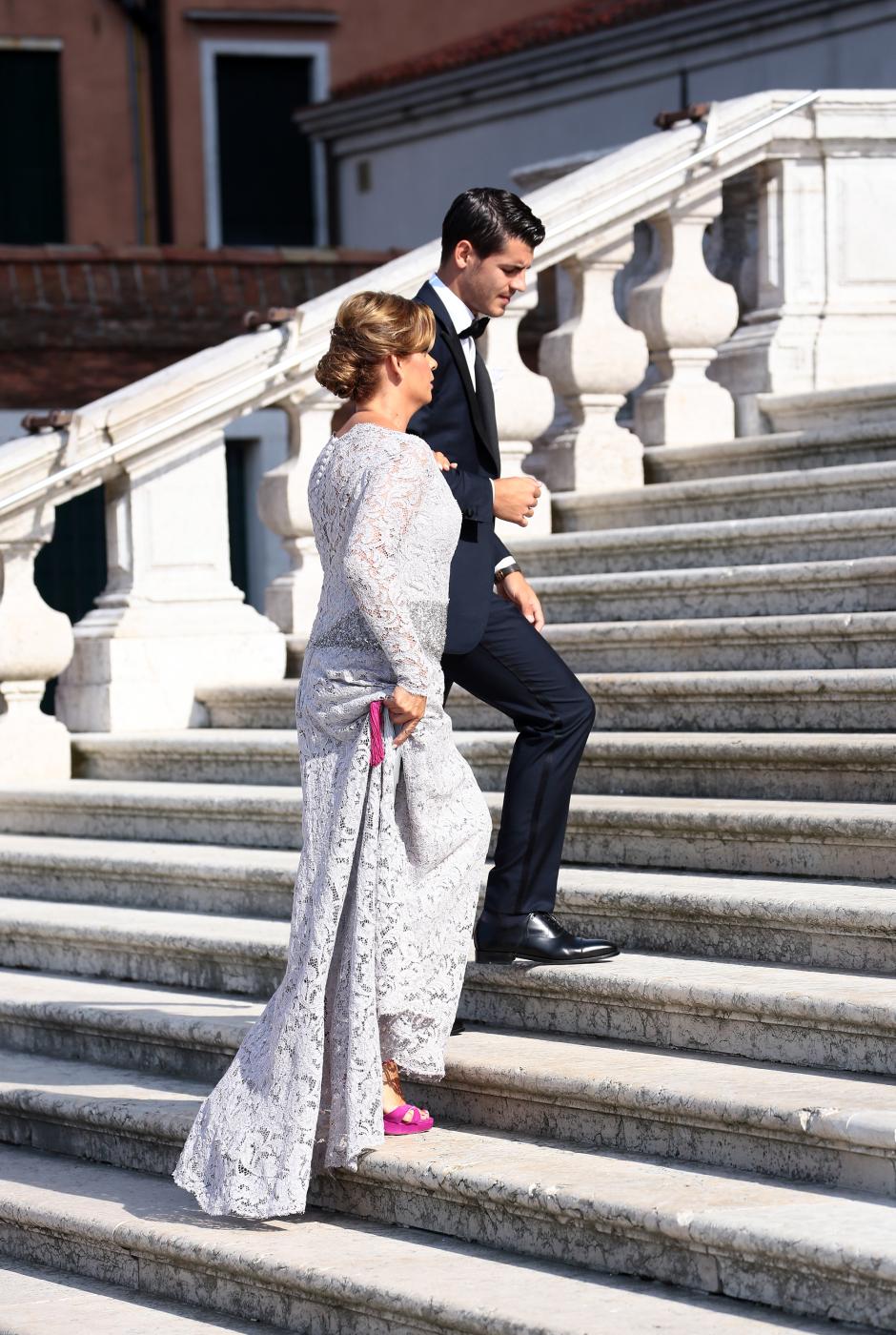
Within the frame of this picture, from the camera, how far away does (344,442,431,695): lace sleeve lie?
4164mm

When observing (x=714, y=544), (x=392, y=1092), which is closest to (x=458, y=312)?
(x=392, y=1092)

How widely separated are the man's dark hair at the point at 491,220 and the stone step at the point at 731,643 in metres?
1.69

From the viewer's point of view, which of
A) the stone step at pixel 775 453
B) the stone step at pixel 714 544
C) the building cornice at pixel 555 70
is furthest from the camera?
the building cornice at pixel 555 70

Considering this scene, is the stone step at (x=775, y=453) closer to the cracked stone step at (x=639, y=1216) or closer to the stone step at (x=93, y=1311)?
the cracked stone step at (x=639, y=1216)

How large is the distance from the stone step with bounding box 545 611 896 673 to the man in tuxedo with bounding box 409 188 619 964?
4.60ft

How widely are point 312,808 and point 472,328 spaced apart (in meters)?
1.10

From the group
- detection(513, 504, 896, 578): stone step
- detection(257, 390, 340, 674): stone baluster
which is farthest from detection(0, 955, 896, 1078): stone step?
detection(257, 390, 340, 674): stone baluster

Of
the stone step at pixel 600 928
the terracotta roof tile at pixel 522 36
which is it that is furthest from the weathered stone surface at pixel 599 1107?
the terracotta roof tile at pixel 522 36

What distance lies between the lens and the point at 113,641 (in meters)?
7.29

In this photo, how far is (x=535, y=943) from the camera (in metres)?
4.86

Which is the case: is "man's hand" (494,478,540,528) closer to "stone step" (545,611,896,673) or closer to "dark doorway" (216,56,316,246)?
"stone step" (545,611,896,673)

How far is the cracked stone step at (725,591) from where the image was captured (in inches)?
245

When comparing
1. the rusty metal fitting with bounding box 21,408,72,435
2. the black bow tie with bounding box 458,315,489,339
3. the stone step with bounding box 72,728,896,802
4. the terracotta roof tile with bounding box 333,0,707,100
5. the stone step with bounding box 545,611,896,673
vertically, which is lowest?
the stone step with bounding box 72,728,896,802

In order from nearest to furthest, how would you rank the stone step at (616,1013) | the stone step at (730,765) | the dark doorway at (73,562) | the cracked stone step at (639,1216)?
the cracked stone step at (639,1216)
the stone step at (616,1013)
the stone step at (730,765)
the dark doorway at (73,562)
